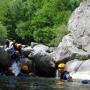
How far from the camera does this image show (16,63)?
4147cm

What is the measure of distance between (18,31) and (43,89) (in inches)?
1699

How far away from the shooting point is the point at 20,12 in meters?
71.5

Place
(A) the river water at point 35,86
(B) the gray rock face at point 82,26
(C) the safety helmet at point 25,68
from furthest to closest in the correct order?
(B) the gray rock face at point 82,26 → (C) the safety helmet at point 25,68 → (A) the river water at point 35,86

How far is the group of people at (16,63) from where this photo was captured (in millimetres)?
40312

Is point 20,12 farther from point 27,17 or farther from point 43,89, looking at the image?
point 43,89

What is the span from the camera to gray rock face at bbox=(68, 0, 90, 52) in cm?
4291

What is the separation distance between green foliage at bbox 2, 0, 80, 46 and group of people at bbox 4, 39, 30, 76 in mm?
10406

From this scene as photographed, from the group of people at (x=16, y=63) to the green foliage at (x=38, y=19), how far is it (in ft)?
34.1

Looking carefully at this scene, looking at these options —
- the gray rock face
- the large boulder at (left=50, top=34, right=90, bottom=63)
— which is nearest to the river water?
the large boulder at (left=50, top=34, right=90, bottom=63)

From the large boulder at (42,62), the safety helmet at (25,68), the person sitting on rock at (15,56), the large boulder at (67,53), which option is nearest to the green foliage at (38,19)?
the large boulder at (67,53)

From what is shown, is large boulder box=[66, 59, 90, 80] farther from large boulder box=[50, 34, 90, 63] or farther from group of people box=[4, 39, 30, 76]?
group of people box=[4, 39, 30, 76]

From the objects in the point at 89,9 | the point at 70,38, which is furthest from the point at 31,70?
the point at 89,9

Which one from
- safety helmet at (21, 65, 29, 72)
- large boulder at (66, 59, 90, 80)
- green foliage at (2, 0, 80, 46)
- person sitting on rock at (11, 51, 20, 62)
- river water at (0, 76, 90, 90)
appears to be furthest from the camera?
green foliage at (2, 0, 80, 46)

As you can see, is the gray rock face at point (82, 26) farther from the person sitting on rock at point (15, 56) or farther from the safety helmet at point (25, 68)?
the person sitting on rock at point (15, 56)
